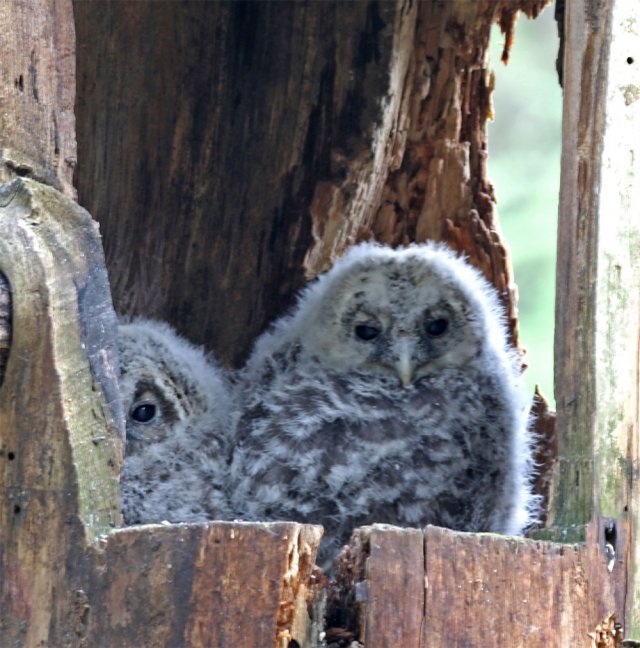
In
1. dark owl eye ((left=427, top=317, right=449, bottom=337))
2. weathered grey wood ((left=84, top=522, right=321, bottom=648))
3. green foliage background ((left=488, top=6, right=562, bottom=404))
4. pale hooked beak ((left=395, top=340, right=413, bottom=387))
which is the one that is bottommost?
weathered grey wood ((left=84, top=522, right=321, bottom=648))

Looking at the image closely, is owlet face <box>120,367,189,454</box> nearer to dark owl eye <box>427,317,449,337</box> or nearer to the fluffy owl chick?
the fluffy owl chick

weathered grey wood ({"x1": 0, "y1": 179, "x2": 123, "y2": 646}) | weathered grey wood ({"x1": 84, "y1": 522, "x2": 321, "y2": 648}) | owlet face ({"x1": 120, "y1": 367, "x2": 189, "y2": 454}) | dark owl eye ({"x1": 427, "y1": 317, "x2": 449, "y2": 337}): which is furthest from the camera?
dark owl eye ({"x1": 427, "y1": 317, "x2": 449, "y2": 337})

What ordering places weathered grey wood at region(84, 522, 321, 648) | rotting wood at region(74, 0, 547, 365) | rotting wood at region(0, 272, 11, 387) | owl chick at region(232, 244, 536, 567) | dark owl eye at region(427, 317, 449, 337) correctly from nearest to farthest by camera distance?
weathered grey wood at region(84, 522, 321, 648)
rotting wood at region(0, 272, 11, 387)
owl chick at region(232, 244, 536, 567)
dark owl eye at region(427, 317, 449, 337)
rotting wood at region(74, 0, 547, 365)

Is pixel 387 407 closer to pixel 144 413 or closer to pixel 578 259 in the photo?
pixel 144 413

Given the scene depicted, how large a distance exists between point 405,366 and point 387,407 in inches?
5.5

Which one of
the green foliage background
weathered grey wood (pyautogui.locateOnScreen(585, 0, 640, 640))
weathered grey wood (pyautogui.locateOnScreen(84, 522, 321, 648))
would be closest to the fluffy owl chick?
weathered grey wood (pyautogui.locateOnScreen(84, 522, 321, 648))

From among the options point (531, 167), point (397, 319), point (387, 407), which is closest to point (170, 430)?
point (387, 407)

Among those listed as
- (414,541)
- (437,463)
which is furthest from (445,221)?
(414,541)

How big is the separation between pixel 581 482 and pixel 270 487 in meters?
0.97

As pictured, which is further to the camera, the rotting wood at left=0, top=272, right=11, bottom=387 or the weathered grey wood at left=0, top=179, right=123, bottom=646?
the rotting wood at left=0, top=272, right=11, bottom=387

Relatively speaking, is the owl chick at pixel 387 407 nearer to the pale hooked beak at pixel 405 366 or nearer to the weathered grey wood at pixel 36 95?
the pale hooked beak at pixel 405 366

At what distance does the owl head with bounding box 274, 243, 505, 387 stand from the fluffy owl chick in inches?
13.1

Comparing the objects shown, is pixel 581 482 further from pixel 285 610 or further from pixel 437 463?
pixel 437 463

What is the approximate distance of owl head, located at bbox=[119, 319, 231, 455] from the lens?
11.5 ft
